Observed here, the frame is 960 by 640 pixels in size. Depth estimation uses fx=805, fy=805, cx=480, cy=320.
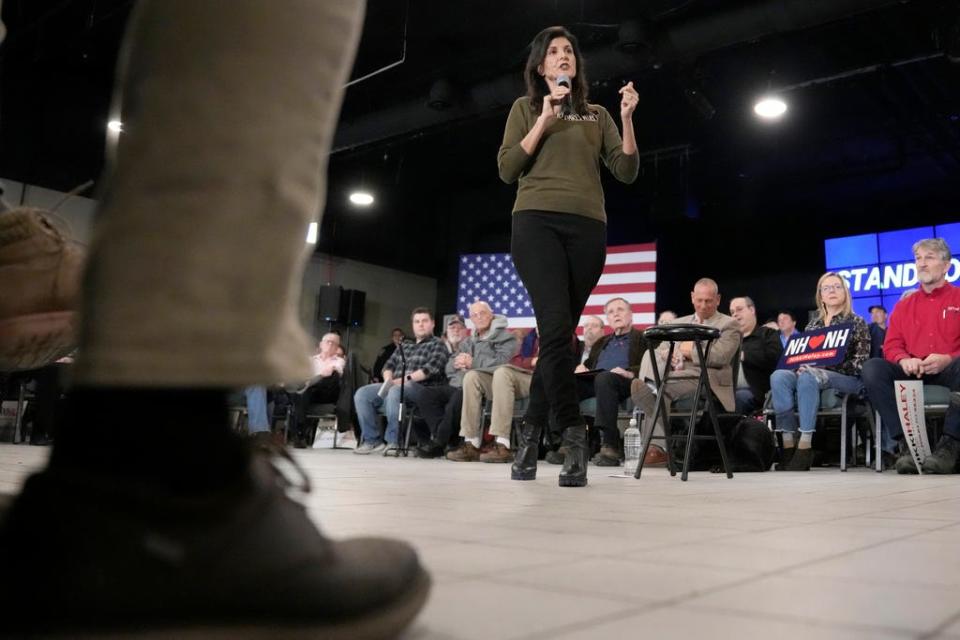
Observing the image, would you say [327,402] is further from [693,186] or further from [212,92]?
[212,92]

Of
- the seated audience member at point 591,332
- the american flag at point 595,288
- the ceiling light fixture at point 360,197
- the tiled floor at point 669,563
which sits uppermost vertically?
→ the ceiling light fixture at point 360,197

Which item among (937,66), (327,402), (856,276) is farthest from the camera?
(856,276)

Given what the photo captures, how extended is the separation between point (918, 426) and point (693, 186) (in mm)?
6210

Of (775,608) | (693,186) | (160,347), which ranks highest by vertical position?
(693,186)

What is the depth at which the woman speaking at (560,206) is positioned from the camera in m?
2.21

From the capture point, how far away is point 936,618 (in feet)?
2.07

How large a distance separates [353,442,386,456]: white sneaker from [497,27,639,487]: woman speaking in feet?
12.0

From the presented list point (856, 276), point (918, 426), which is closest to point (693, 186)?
point (856, 276)

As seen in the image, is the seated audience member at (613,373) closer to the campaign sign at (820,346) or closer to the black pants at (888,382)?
the campaign sign at (820,346)

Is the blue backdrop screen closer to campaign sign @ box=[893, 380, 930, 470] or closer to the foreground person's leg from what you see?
campaign sign @ box=[893, 380, 930, 470]

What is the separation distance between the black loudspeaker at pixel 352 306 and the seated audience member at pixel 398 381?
422cm

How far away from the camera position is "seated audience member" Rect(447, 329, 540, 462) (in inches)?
191

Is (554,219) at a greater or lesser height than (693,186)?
lesser

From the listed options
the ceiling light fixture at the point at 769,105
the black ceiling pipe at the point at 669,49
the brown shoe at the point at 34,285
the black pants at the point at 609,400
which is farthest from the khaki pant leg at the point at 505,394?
the brown shoe at the point at 34,285
